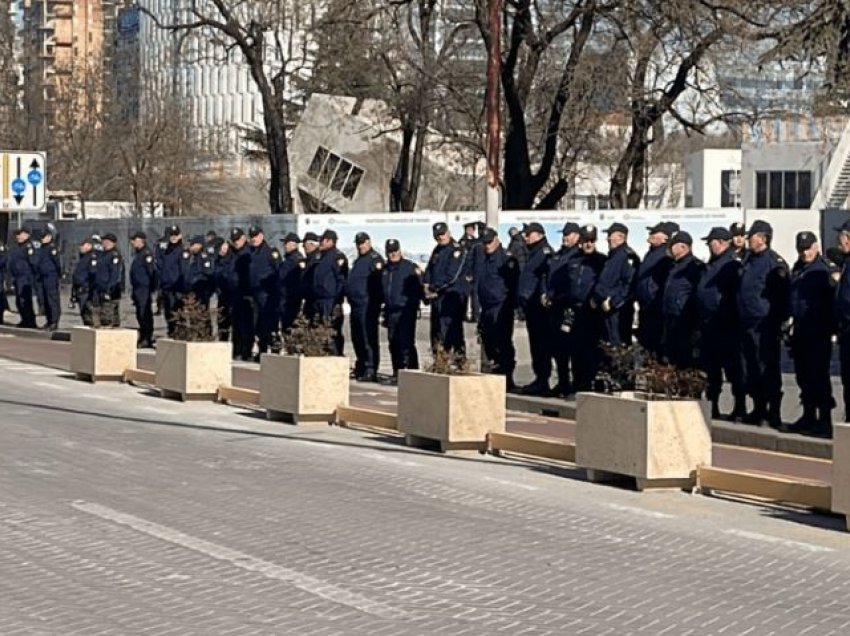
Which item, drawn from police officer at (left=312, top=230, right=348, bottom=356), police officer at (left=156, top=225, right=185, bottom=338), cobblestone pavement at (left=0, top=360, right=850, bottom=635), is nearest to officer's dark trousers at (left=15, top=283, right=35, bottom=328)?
police officer at (left=156, top=225, right=185, bottom=338)

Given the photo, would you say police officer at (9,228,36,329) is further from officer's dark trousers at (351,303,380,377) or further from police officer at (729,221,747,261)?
police officer at (729,221,747,261)

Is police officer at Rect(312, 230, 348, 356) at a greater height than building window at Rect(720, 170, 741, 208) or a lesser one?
lesser

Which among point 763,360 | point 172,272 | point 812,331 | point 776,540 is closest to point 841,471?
point 776,540

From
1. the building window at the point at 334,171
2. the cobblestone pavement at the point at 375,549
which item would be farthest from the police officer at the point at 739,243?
the building window at the point at 334,171

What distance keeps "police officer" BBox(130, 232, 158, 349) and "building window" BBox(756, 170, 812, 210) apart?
41275 mm

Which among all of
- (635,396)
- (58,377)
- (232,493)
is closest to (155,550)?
(232,493)

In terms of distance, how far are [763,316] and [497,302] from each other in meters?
4.86

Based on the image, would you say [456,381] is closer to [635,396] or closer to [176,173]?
[635,396]

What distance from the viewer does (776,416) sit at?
17.5 meters

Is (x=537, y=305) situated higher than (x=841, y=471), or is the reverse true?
(x=537, y=305)

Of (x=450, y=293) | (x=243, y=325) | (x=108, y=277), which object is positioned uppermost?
(x=108, y=277)

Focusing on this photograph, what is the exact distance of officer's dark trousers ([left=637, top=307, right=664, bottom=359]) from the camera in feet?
61.7

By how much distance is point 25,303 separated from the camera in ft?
119

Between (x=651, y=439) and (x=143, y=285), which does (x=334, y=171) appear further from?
(x=651, y=439)
